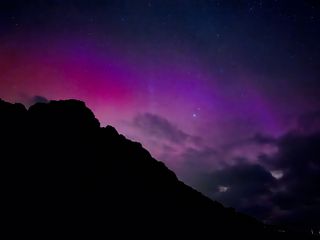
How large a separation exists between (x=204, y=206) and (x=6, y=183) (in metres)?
59.6

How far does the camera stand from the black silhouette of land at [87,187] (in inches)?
1959

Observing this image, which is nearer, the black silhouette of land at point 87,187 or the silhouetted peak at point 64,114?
A: the black silhouette of land at point 87,187

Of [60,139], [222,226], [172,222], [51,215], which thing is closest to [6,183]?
[51,215]

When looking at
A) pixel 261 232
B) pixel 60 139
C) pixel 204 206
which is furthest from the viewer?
pixel 261 232

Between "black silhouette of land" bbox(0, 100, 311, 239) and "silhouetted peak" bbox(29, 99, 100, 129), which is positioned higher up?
"silhouetted peak" bbox(29, 99, 100, 129)

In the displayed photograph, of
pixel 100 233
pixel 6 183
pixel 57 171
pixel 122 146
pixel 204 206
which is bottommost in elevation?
pixel 100 233

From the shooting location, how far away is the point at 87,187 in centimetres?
6316

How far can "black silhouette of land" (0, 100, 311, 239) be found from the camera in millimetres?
49750

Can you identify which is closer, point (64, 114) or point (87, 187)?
point (87, 187)

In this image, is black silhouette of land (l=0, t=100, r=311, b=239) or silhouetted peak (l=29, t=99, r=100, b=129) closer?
black silhouette of land (l=0, t=100, r=311, b=239)

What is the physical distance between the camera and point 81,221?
170 feet

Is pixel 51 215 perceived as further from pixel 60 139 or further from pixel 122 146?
pixel 122 146

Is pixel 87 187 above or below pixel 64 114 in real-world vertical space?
below

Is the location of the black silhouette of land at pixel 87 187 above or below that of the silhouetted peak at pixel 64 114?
below
